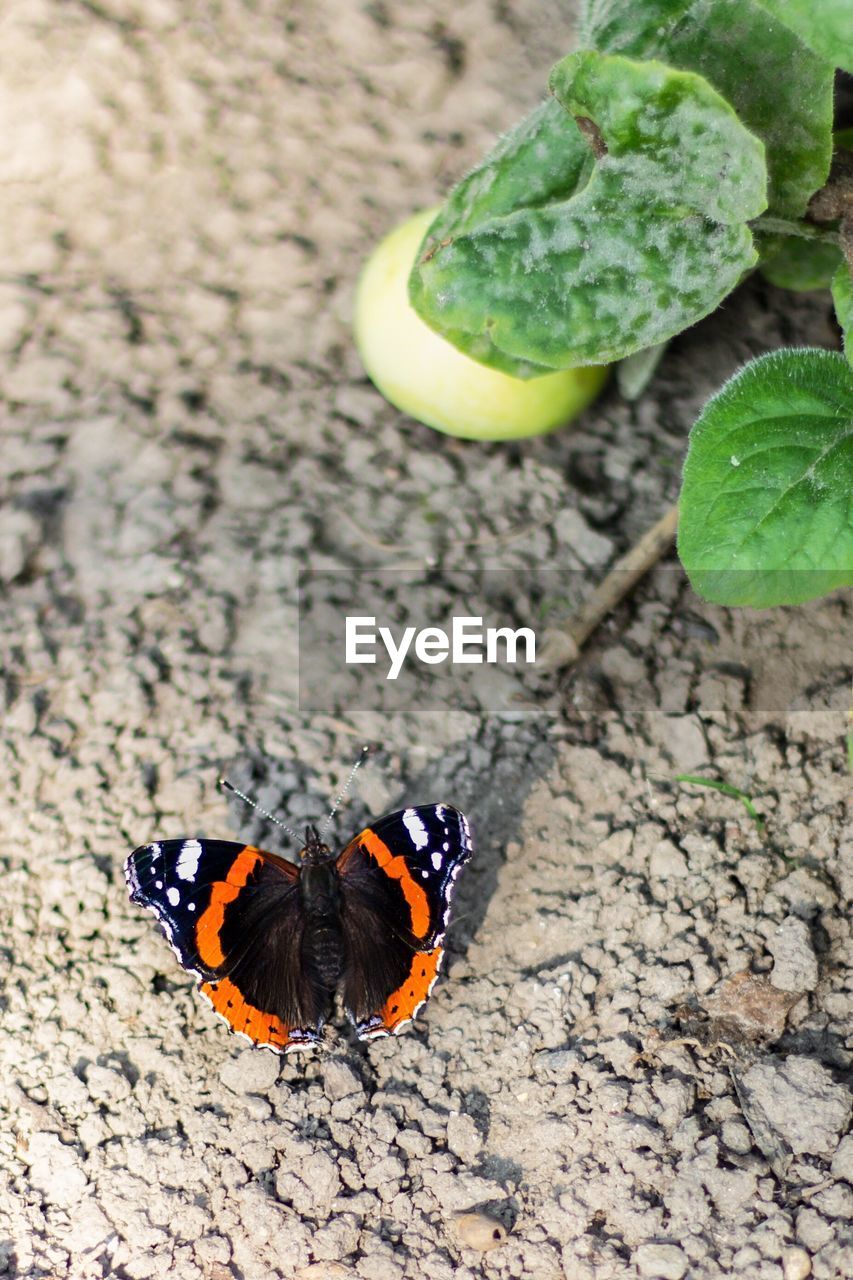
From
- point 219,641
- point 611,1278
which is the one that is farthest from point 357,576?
point 611,1278

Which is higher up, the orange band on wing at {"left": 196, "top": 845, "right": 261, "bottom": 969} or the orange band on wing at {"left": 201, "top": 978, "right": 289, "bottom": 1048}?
the orange band on wing at {"left": 196, "top": 845, "right": 261, "bottom": 969}

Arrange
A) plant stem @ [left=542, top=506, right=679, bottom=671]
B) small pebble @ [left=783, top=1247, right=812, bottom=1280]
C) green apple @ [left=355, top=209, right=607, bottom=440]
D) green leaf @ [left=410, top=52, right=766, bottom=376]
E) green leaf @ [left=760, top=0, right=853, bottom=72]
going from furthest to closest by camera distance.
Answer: green apple @ [left=355, top=209, right=607, bottom=440] < plant stem @ [left=542, top=506, right=679, bottom=671] < green leaf @ [left=410, top=52, right=766, bottom=376] < small pebble @ [left=783, top=1247, right=812, bottom=1280] < green leaf @ [left=760, top=0, right=853, bottom=72]

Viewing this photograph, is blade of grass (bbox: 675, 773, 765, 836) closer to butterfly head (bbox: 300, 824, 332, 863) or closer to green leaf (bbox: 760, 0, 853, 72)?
butterfly head (bbox: 300, 824, 332, 863)

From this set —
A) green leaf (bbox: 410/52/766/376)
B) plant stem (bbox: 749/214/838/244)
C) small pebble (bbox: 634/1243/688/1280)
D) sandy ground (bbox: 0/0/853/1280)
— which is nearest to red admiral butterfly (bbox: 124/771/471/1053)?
sandy ground (bbox: 0/0/853/1280)

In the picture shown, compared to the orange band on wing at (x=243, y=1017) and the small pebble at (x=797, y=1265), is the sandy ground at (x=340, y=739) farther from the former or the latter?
the orange band on wing at (x=243, y=1017)

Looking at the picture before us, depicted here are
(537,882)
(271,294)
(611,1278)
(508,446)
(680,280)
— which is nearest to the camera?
(611,1278)

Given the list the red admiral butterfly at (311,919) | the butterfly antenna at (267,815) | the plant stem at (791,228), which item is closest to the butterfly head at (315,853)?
the red admiral butterfly at (311,919)

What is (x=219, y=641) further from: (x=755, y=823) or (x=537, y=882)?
(x=755, y=823)
